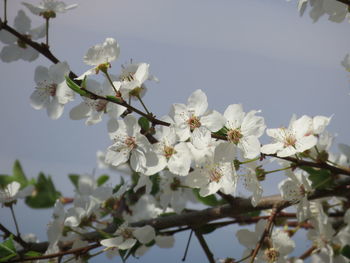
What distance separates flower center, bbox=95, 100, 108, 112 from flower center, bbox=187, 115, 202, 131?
25cm

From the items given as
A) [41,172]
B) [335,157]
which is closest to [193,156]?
[335,157]

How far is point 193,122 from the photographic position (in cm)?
109

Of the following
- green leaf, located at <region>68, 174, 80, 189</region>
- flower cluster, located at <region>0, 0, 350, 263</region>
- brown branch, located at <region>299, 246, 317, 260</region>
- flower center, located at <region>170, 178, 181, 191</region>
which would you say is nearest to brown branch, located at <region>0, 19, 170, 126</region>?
flower cluster, located at <region>0, 0, 350, 263</region>

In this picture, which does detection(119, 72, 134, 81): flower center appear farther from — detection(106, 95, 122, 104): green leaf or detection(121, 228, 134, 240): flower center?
detection(121, 228, 134, 240): flower center

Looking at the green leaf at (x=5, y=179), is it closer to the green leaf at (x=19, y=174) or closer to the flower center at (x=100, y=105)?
the green leaf at (x=19, y=174)

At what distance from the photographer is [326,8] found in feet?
4.08

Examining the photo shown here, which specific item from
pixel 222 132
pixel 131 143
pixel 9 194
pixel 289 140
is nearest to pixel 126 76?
pixel 131 143

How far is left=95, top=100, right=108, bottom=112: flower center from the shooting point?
118 cm

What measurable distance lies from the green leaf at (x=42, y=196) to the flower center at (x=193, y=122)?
127 centimetres

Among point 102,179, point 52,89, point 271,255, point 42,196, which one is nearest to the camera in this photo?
point 271,255

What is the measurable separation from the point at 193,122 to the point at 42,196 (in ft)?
4.41

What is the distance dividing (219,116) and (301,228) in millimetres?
744

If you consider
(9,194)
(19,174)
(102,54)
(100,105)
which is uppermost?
(102,54)

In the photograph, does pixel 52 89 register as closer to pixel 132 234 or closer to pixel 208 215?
pixel 132 234
